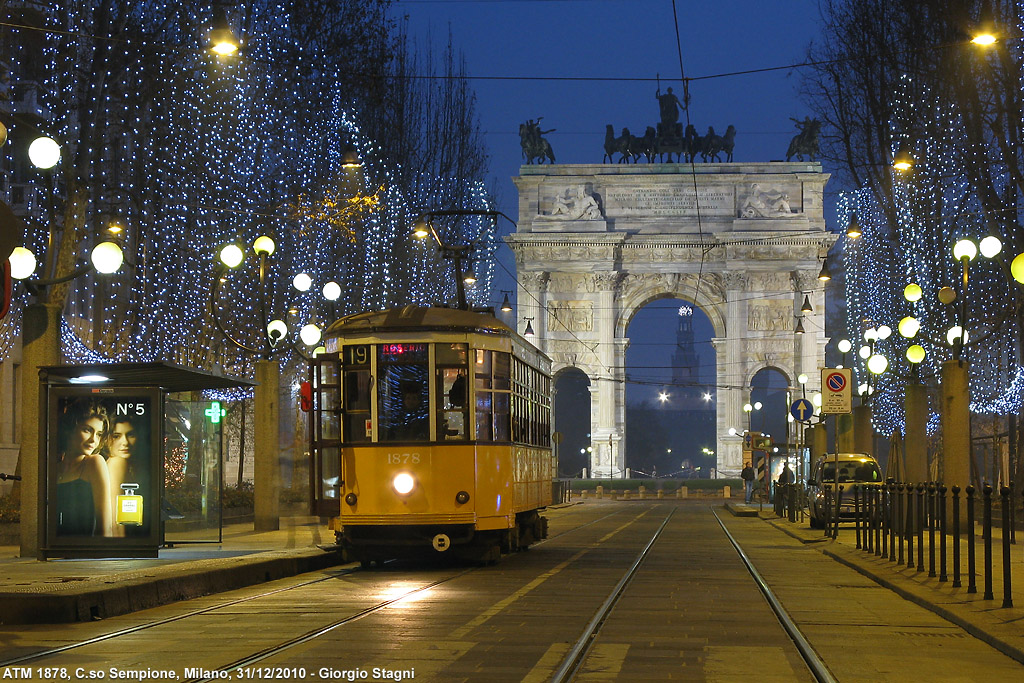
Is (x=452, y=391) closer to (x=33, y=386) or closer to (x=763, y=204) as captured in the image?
(x=33, y=386)

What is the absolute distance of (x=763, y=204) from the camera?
66.9 meters

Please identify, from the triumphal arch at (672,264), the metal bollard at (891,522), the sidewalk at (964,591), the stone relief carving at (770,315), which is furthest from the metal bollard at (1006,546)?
the stone relief carving at (770,315)

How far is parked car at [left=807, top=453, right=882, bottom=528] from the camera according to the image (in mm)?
28078

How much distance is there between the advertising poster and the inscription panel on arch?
2107 inches

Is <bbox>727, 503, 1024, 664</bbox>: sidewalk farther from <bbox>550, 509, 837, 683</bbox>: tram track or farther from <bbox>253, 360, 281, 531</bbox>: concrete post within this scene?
<bbox>253, 360, 281, 531</bbox>: concrete post

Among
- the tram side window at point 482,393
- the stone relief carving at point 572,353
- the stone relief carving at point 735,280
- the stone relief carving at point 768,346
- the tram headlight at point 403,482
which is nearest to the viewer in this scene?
the tram headlight at point 403,482

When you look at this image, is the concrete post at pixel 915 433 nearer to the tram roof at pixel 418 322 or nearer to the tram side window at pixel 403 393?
the tram roof at pixel 418 322

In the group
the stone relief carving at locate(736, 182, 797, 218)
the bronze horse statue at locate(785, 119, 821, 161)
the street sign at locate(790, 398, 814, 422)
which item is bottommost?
the street sign at locate(790, 398, 814, 422)

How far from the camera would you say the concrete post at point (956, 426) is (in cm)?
2247

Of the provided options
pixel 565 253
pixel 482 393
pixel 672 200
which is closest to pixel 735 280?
pixel 672 200

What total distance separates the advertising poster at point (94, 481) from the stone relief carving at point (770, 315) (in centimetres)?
5619

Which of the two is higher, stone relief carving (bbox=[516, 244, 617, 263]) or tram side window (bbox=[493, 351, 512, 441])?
stone relief carving (bbox=[516, 244, 617, 263])

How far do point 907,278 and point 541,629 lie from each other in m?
26.7

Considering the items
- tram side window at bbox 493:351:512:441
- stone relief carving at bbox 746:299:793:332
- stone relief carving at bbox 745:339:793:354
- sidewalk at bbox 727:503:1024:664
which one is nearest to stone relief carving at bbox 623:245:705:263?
stone relief carving at bbox 746:299:793:332
